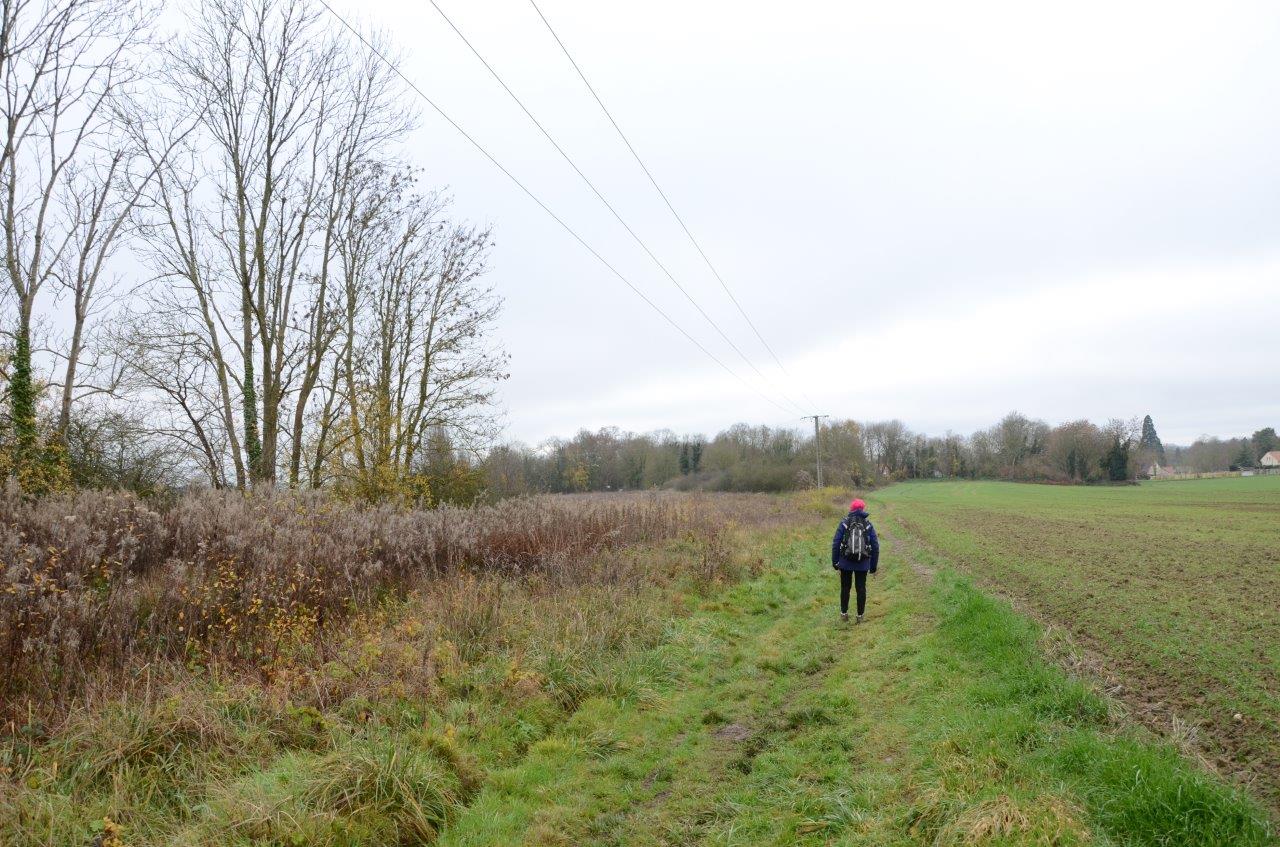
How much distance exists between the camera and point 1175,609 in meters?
9.44

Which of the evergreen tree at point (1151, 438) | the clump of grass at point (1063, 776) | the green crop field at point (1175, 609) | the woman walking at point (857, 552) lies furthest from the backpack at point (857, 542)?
the evergreen tree at point (1151, 438)

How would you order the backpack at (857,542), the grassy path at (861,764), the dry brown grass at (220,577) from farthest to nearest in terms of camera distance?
the backpack at (857,542) → the dry brown grass at (220,577) → the grassy path at (861,764)

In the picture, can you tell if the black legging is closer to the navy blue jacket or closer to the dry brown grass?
the navy blue jacket

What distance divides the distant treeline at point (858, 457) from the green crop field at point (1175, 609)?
61.6 feet

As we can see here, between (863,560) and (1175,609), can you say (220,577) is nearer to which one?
(863,560)

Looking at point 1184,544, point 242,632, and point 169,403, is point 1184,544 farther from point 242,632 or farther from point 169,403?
point 169,403

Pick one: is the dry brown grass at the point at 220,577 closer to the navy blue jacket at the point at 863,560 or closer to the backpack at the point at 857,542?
the navy blue jacket at the point at 863,560

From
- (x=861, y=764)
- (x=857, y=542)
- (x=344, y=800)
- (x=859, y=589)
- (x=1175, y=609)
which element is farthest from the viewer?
(x=859, y=589)

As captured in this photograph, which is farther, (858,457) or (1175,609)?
(858,457)

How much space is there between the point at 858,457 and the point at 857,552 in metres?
84.0

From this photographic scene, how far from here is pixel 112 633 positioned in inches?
227

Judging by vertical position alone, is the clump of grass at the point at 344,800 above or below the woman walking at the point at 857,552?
below

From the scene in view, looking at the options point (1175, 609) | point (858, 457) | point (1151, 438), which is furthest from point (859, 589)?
point (1151, 438)

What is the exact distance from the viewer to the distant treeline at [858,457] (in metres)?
64.5
